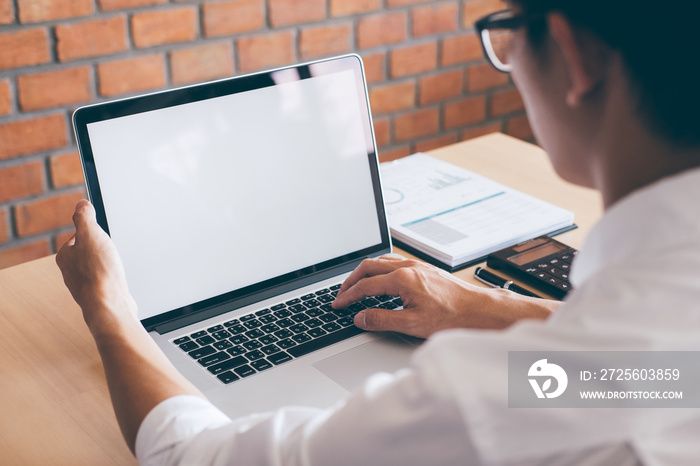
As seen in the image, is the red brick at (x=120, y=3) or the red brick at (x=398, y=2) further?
the red brick at (x=398, y=2)

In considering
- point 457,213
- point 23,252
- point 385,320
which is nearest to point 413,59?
point 457,213

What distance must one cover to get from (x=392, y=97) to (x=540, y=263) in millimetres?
1140

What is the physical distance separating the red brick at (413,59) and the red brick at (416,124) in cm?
12

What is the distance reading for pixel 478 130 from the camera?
237cm

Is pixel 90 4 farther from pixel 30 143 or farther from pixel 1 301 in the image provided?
pixel 1 301

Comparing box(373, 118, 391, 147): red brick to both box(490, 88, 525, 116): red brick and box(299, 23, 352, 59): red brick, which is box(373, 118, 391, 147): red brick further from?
box(490, 88, 525, 116): red brick

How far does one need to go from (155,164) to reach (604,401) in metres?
0.63

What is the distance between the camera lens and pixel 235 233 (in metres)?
→ 0.99

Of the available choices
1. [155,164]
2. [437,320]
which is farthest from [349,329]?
[155,164]

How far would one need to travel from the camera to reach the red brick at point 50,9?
1.53 meters

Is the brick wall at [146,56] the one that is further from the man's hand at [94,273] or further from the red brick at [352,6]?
the man's hand at [94,273]

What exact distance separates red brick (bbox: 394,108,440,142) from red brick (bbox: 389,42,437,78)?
4.9 inches

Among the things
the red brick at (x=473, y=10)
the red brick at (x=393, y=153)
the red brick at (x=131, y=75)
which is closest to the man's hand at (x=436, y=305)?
the red brick at (x=131, y=75)

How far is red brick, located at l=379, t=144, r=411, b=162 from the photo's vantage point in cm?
217
